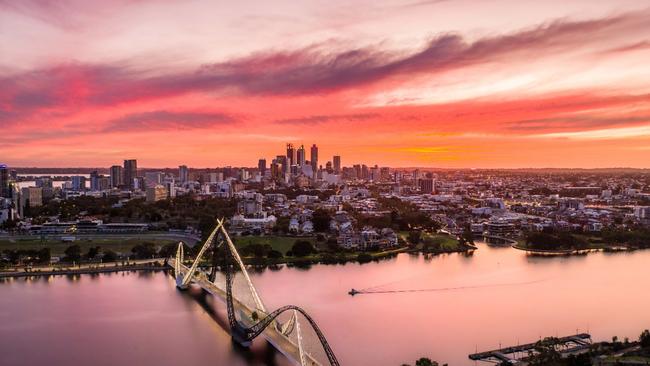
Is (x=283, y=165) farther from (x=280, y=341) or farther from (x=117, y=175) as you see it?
(x=280, y=341)

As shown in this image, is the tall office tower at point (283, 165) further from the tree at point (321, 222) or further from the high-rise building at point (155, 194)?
the tree at point (321, 222)

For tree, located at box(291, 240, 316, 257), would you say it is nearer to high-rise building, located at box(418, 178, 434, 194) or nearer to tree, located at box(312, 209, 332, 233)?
tree, located at box(312, 209, 332, 233)

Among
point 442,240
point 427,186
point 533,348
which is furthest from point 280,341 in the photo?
point 427,186

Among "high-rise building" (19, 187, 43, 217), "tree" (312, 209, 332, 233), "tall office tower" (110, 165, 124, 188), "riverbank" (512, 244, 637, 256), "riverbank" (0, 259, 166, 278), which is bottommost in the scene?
"riverbank" (512, 244, 637, 256)

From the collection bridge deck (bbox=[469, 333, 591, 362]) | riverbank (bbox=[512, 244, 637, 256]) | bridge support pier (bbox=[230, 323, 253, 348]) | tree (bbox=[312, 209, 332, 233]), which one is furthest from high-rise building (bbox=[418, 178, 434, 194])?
bridge support pier (bbox=[230, 323, 253, 348])

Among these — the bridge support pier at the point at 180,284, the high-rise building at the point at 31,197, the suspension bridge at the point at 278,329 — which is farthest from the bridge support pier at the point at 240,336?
the high-rise building at the point at 31,197

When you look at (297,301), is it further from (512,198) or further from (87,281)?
(512,198)
